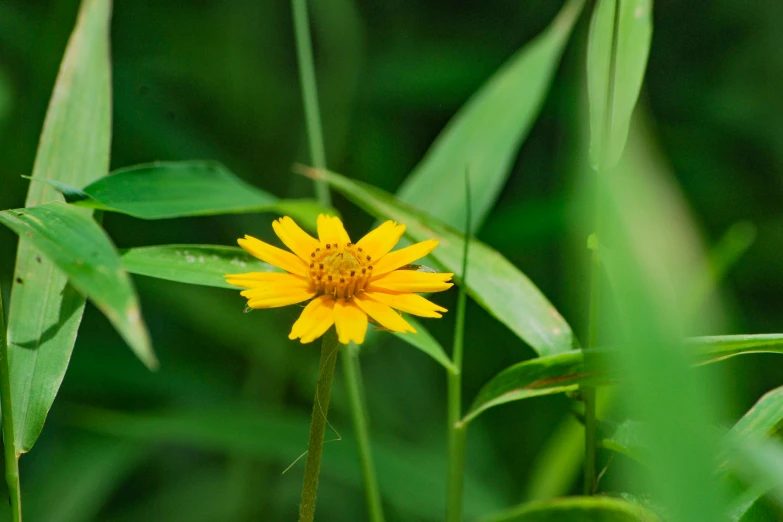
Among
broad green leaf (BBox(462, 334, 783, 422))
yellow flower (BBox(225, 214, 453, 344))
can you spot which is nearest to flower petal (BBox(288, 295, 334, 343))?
yellow flower (BBox(225, 214, 453, 344))

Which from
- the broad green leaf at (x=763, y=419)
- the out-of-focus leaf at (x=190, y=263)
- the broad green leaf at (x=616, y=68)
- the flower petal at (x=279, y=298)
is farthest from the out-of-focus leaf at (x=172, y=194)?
the broad green leaf at (x=763, y=419)

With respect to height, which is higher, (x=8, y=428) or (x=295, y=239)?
(x=295, y=239)

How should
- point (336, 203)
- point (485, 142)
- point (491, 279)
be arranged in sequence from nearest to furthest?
1. point (491, 279)
2. point (485, 142)
3. point (336, 203)

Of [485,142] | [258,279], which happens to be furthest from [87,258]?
[485,142]

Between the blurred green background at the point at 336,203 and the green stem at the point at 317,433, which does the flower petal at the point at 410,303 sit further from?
the blurred green background at the point at 336,203

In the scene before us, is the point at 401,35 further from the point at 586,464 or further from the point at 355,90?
the point at 586,464

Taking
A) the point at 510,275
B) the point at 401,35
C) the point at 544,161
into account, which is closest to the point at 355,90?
the point at 401,35

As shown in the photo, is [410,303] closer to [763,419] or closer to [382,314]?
[382,314]
